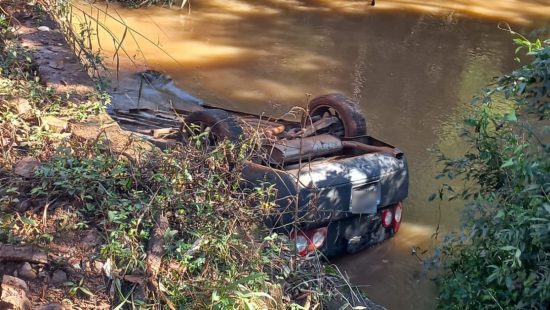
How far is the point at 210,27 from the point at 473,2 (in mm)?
7974

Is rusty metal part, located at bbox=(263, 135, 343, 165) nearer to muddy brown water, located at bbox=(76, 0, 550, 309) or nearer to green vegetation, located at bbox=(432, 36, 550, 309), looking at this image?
muddy brown water, located at bbox=(76, 0, 550, 309)

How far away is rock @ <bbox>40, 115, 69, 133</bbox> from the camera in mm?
4445

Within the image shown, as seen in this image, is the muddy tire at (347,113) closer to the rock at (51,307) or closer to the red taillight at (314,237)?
the red taillight at (314,237)

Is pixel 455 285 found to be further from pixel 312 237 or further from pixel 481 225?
pixel 312 237

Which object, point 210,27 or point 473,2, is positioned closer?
point 210,27

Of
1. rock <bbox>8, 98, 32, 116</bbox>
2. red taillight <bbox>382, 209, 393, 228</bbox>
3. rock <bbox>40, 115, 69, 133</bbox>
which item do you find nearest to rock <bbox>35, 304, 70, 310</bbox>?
rock <bbox>40, 115, 69, 133</bbox>

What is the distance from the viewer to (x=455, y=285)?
459cm

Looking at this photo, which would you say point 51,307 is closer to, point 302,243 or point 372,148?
point 302,243

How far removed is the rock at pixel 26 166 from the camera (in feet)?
12.4

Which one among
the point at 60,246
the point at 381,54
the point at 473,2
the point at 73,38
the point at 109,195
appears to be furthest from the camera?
the point at 473,2

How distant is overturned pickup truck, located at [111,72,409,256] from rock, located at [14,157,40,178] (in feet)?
3.49

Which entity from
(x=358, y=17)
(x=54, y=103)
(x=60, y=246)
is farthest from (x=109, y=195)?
(x=358, y=17)

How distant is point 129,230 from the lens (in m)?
3.40

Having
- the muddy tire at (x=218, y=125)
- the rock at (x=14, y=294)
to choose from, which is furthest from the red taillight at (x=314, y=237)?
the rock at (x=14, y=294)
